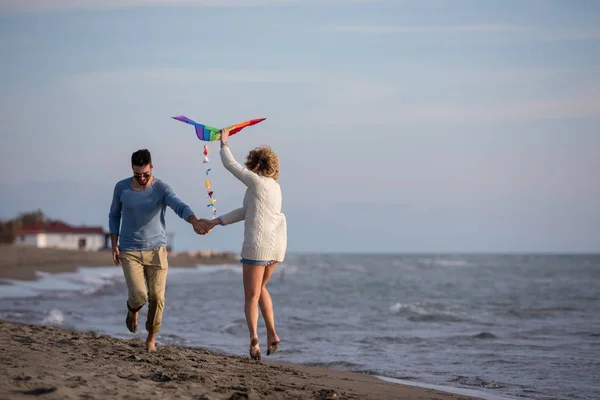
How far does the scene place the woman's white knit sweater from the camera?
272 inches

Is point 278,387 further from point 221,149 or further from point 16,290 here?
point 16,290

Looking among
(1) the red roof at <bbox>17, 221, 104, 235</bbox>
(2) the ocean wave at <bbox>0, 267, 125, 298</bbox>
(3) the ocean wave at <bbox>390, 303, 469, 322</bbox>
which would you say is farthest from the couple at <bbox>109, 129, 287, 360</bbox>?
(1) the red roof at <bbox>17, 221, 104, 235</bbox>

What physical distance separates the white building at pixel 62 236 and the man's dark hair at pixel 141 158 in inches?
2545

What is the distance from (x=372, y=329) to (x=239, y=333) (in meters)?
2.60

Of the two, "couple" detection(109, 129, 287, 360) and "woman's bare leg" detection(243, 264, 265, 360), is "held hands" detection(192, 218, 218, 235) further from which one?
"woman's bare leg" detection(243, 264, 265, 360)

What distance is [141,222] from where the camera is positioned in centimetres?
698

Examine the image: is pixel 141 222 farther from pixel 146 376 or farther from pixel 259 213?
pixel 146 376

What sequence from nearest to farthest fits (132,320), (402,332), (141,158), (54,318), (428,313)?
(141,158) < (132,320) < (54,318) < (402,332) < (428,313)

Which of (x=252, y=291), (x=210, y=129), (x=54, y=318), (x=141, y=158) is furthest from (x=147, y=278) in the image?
(x=54, y=318)

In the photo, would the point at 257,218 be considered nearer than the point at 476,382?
Yes

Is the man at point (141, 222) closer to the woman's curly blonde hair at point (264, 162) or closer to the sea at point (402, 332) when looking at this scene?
the woman's curly blonde hair at point (264, 162)

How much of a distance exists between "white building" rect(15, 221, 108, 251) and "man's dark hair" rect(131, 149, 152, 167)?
6465 cm

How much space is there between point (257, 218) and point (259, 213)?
0.05 m

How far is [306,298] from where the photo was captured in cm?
2252
